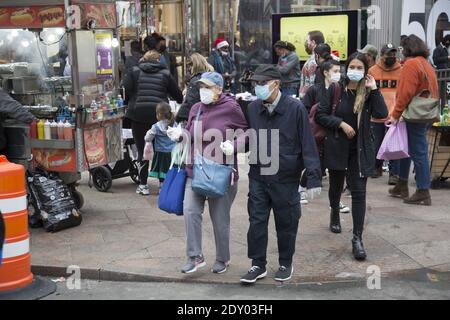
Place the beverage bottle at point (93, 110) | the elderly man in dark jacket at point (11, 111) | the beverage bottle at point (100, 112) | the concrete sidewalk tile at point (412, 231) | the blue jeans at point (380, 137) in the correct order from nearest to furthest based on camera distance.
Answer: the elderly man in dark jacket at point (11, 111)
the concrete sidewalk tile at point (412, 231)
the beverage bottle at point (93, 110)
the beverage bottle at point (100, 112)
the blue jeans at point (380, 137)

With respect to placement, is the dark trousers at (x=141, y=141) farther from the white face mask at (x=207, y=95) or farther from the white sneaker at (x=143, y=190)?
the white face mask at (x=207, y=95)

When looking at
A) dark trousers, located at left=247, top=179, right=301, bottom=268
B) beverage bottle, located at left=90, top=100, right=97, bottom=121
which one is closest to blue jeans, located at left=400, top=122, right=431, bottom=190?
dark trousers, located at left=247, top=179, right=301, bottom=268

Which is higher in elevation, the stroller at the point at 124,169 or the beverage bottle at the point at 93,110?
the beverage bottle at the point at 93,110

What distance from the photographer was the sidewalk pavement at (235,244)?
6.14m

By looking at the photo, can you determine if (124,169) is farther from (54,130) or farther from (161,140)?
(54,130)

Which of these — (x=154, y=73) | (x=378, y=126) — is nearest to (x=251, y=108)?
(x=154, y=73)

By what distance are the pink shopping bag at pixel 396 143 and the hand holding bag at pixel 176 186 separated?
3.31 metres

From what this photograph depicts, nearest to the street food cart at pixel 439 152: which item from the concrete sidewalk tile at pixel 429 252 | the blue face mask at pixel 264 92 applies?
the concrete sidewalk tile at pixel 429 252

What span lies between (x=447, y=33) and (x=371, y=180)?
763cm

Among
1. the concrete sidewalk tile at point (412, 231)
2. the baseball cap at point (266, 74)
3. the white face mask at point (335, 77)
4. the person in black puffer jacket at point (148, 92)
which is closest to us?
the baseball cap at point (266, 74)

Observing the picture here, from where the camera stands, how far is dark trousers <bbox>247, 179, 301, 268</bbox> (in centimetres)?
564

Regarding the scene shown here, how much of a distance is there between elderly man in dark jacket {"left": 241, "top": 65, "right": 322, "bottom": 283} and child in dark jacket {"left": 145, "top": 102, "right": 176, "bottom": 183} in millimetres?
2649

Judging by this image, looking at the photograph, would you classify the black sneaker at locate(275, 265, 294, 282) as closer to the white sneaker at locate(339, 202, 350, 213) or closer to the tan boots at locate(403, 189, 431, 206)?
the white sneaker at locate(339, 202, 350, 213)
